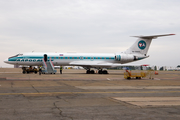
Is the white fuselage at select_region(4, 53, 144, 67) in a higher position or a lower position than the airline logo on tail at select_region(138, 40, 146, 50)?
lower

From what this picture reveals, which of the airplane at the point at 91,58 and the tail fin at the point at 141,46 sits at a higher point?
the tail fin at the point at 141,46

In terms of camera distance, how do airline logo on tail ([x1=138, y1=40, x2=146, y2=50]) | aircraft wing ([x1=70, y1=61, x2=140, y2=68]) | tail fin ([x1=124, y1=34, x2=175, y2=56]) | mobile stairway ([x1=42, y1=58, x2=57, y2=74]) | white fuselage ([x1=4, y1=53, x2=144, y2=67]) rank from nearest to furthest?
mobile stairway ([x1=42, y1=58, x2=57, y2=74]), white fuselage ([x1=4, y1=53, x2=144, y2=67]), aircraft wing ([x1=70, y1=61, x2=140, y2=68]), tail fin ([x1=124, y1=34, x2=175, y2=56]), airline logo on tail ([x1=138, y1=40, x2=146, y2=50])

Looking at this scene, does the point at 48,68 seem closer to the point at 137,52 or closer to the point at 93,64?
the point at 93,64

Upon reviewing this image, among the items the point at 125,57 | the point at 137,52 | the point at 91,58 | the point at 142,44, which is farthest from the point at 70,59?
the point at 142,44

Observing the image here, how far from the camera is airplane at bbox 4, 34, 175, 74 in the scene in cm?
3853

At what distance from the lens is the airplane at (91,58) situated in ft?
126

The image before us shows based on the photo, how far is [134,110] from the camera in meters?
7.67

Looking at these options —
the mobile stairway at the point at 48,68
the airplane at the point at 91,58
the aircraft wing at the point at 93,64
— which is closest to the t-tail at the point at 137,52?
the airplane at the point at 91,58

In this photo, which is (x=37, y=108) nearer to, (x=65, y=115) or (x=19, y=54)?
(x=65, y=115)

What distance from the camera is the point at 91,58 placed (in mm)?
41188

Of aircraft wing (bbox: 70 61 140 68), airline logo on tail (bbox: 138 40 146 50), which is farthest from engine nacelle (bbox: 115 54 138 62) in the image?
aircraft wing (bbox: 70 61 140 68)

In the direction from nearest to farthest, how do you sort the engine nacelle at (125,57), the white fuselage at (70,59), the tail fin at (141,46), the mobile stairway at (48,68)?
the mobile stairway at (48,68) → the white fuselage at (70,59) → the engine nacelle at (125,57) → the tail fin at (141,46)

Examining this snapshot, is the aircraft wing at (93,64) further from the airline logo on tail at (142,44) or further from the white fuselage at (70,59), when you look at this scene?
the airline logo on tail at (142,44)

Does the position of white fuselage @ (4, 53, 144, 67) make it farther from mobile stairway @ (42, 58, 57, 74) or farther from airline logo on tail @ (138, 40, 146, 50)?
Answer: airline logo on tail @ (138, 40, 146, 50)
